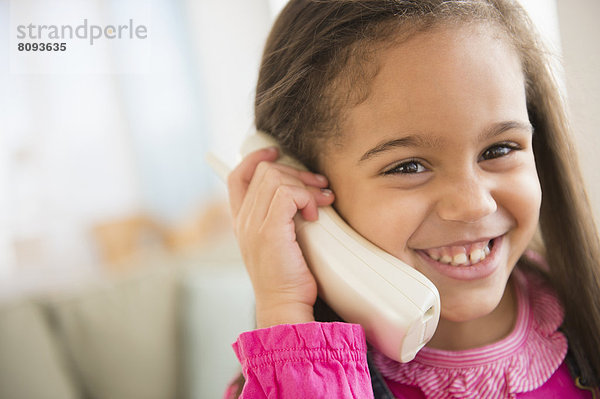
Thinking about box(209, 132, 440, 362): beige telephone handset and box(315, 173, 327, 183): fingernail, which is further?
box(315, 173, 327, 183): fingernail

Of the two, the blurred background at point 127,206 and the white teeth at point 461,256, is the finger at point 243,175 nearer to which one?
the blurred background at point 127,206

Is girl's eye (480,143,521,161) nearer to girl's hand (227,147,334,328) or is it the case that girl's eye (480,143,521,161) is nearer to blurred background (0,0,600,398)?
girl's hand (227,147,334,328)

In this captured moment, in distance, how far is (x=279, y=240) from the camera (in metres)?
0.71

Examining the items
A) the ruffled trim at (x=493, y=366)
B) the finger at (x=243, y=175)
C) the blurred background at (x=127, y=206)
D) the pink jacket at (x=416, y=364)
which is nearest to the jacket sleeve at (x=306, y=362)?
the pink jacket at (x=416, y=364)

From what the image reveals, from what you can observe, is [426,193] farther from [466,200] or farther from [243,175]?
[243,175]

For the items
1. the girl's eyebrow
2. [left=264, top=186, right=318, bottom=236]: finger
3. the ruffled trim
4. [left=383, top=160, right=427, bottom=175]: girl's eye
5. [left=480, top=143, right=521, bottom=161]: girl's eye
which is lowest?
the ruffled trim

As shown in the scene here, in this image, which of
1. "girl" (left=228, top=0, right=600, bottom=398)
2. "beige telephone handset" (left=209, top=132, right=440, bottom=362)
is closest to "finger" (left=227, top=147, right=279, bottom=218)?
"girl" (left=228, top=0, right=600, bottom=398)

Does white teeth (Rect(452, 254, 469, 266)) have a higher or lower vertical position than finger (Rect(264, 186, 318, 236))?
lower

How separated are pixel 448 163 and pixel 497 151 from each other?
0.08 m

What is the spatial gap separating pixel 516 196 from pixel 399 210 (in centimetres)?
14

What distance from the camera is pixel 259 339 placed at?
2.09 ft

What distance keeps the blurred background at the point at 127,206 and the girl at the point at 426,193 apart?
223 millimetres

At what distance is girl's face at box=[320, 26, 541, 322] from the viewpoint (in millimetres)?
606

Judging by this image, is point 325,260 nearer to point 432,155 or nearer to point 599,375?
point 432,155
